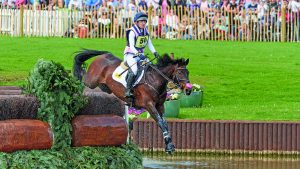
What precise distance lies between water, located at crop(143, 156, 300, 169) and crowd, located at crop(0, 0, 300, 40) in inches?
714

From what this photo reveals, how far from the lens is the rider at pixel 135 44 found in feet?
72.5

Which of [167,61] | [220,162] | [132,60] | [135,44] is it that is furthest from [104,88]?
[220,162]

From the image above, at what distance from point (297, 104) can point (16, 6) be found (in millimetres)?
16728

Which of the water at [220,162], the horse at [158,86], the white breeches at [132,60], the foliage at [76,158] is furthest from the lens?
the water at [220,162]

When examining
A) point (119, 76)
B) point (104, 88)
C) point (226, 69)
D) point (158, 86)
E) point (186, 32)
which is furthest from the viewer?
point (186, 32)

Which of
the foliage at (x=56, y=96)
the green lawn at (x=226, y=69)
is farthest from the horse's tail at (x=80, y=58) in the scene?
the foliage at (x=56, y=96)

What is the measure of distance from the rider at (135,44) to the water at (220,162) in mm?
1736

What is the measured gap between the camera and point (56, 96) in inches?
630

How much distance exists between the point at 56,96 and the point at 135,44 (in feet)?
21.0

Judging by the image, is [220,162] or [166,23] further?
[166,23]

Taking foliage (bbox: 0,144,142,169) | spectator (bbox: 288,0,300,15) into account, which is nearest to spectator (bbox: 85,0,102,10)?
spectator (bbox: 288,0,300,15)

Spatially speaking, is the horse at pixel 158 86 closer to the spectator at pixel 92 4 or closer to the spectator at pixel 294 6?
the spectator at pixel 92 4

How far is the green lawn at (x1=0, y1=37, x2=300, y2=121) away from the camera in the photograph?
28.6 meters

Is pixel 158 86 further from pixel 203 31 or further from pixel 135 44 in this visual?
pixel 203 31
